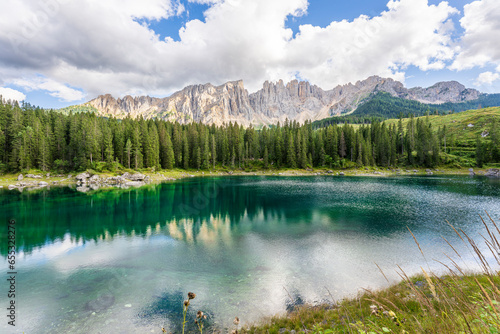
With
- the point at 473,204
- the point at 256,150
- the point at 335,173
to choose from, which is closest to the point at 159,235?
the point at 473,204

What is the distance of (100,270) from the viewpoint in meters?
17.8

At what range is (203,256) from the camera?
2006cm

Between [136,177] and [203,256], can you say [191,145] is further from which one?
[203,256]

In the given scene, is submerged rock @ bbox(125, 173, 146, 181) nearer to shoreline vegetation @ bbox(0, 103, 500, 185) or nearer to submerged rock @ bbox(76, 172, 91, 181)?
shoreline vegetation @ bbox(0, 103, 500, 185)

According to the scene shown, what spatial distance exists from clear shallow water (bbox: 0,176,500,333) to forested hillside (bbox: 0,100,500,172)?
55.2 metres

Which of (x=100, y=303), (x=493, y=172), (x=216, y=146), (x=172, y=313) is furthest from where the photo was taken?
(x=216, y=146)

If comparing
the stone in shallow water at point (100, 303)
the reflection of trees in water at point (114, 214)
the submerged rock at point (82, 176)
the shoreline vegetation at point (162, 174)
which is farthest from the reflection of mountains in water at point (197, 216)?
the submerged rock at point (82, 176)

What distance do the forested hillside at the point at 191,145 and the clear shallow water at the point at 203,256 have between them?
55.2 m

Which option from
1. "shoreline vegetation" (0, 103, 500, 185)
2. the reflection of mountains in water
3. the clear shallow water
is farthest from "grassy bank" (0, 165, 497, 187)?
the clear shallow water

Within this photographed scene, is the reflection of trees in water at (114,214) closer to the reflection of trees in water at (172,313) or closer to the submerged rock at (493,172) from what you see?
the reflection of trees in water at (172,313)

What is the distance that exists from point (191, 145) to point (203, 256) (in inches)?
4155

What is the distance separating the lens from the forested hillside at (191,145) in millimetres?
83938

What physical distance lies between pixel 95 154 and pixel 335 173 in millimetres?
97568

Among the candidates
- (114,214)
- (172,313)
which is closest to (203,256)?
(172,313)
